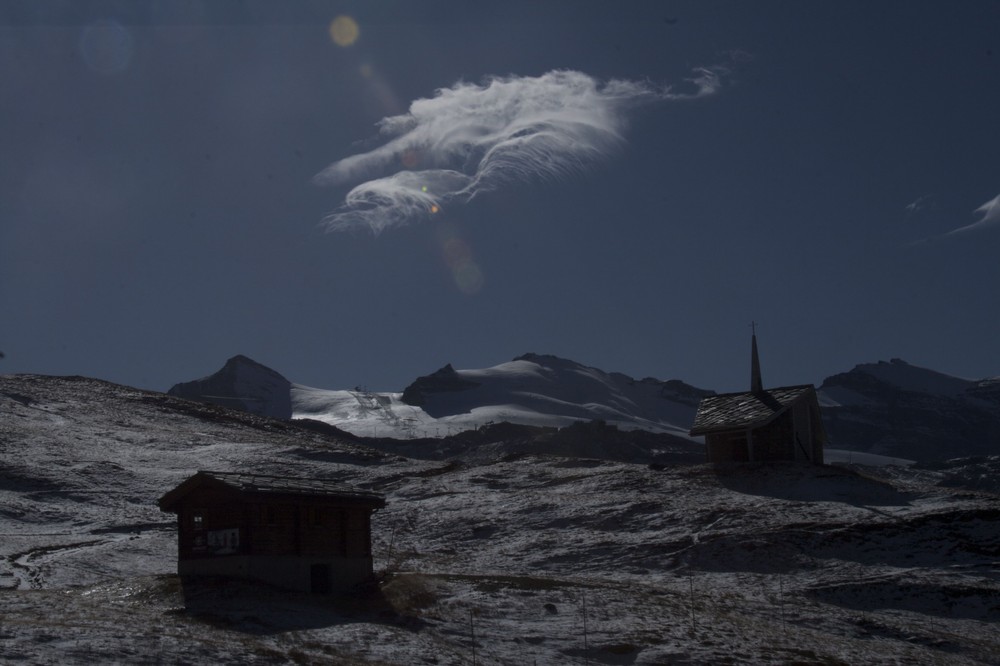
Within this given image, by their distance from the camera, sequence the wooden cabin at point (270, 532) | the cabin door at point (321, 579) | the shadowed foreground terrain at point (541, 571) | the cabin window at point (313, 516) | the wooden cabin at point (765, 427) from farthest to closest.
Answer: the wooden cabin at point (765, 427) → the cabin window at point (313, 516) → the cabin door at point (321, 579) → the wooden cabin at point (270, 532) → the shadowed foreground terrain at point (541, 571)

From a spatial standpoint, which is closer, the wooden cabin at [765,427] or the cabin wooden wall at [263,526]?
the cabin wooden wall at [263,526]

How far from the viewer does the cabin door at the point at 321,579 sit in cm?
3938

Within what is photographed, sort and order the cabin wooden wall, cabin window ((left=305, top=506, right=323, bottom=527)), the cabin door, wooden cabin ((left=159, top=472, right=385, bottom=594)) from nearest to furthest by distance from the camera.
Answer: wooden cabin ((left=159, top=472, right=385, bottom=594))
the cabin wooden wall
the cabin door
cabin window ((left=305, top=506, right=323, bottom=527))

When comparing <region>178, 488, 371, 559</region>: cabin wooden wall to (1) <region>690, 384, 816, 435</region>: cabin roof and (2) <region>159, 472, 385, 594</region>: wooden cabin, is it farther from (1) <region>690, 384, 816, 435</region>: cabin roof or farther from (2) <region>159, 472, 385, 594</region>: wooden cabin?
(1) <region>690, 384, 816, 435</region>: cabin roof

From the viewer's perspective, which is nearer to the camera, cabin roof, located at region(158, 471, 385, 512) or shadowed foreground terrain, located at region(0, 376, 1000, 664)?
shadowed foreground terrain, located at region(0, 376, 1000, 664)

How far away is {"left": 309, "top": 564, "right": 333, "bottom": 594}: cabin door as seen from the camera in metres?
39.4

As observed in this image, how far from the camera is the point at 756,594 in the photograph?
40344 millimetres

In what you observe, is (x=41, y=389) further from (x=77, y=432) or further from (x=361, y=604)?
(x=361, y=604)

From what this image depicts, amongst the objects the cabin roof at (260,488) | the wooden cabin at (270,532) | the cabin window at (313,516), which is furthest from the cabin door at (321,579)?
the cabin roof at (260,488)

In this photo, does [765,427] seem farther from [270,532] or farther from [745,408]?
[270,532]

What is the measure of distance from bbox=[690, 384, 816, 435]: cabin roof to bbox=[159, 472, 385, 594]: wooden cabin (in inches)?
1125

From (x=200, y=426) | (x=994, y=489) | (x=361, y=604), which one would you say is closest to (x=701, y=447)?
(x=994, y=489)

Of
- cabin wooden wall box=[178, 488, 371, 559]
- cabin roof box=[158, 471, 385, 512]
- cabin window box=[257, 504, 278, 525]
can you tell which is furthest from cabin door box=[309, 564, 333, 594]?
cabin roof box=[158, 471, 385, 512]

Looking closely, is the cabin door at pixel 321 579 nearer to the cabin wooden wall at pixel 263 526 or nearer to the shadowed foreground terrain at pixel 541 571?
the cabin wooden wall at pixel 263 526
